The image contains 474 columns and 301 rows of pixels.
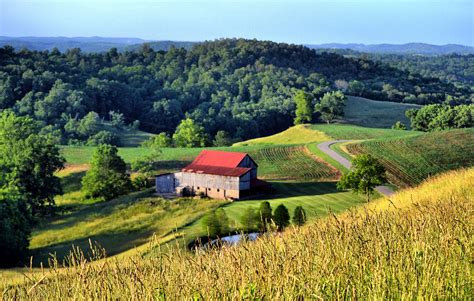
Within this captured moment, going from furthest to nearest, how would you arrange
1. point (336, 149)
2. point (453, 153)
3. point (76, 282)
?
point (336, 149)
point (453, 153)
point (76, 282)

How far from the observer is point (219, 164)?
64000 millimetres

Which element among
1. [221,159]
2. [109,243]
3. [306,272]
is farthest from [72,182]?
[306,272]

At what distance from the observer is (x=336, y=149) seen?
77.2m

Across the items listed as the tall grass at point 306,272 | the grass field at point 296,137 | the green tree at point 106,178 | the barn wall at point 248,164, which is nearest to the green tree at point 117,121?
the grass field at point 296,137

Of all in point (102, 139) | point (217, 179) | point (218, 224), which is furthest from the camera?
point (102, 139)

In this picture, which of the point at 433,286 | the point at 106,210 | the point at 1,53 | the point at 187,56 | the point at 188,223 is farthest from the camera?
the point at 187,56

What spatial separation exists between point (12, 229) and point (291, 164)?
35.1 metres

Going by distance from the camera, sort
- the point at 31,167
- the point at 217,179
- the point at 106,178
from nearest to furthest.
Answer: the point at 217,179
the point at 31,167
the point at 106,178

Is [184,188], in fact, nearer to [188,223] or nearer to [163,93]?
[188,223]

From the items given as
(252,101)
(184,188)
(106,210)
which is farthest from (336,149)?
(252,101)

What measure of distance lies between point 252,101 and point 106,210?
93819mm

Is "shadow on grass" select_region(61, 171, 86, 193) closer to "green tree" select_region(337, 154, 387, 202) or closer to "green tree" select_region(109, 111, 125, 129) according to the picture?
"green tree" select_region(337, 154, 387, 202)

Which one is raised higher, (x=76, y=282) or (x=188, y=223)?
(x=76, y=282)

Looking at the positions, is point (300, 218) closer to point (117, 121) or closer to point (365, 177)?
point (365, 177)
